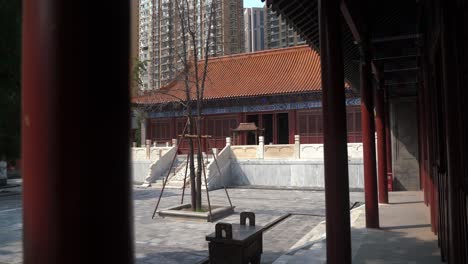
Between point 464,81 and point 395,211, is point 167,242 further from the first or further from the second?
point 464,81

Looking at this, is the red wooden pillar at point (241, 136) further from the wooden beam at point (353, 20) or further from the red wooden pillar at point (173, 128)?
the wooden beam at point (353, 20)

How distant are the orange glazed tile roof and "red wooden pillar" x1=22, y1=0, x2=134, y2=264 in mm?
17809

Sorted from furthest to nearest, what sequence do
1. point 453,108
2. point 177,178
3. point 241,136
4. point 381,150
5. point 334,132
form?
point 241,136 < point 177,178 < point 381,150 < point 334,132 < point 453,108

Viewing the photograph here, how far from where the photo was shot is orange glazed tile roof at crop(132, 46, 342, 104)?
63.5 feet

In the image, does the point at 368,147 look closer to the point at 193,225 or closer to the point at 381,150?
the point at 381,150

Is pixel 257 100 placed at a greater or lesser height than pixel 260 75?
lesser

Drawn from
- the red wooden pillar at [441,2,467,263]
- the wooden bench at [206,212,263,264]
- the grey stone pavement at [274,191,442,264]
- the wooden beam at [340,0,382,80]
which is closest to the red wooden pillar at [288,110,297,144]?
→ the grey stone pavement at [274,191,442,264]

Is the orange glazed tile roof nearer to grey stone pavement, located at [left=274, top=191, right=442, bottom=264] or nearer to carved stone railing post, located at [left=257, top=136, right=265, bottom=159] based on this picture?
carved stone railing post, located at [left=257, top=136, right=265, bottom=159]

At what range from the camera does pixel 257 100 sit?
1978 cm

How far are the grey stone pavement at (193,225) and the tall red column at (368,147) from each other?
4.42 feet

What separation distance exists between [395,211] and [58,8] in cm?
777

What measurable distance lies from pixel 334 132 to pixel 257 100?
16.5 metres

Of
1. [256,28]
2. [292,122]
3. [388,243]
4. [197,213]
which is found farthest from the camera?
[256,28]

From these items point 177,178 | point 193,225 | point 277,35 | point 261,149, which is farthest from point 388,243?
point 277,35
